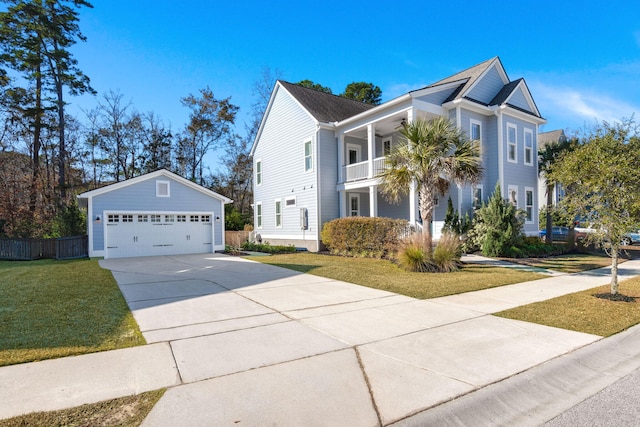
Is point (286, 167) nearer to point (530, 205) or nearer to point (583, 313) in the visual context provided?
point (530, 205)

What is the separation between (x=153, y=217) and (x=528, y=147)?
2022cm

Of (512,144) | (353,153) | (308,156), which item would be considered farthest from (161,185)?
(512,144)

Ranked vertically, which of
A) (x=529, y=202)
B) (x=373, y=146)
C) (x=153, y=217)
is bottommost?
(x=153, y=217)

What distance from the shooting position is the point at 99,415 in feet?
8.91

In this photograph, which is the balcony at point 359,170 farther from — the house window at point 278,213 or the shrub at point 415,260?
the shrub at point 415,260

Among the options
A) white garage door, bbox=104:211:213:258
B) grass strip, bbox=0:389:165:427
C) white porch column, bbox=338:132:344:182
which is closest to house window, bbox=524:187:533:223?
white porch column, bbox=338:132:344:182

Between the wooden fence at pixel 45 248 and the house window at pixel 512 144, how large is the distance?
70.8ft

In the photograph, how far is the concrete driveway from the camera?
2848 mm

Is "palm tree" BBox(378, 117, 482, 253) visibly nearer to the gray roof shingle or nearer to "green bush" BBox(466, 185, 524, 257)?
"green bush" BBox(466, 185, 524, 257)

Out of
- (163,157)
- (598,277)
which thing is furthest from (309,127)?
(163,157)

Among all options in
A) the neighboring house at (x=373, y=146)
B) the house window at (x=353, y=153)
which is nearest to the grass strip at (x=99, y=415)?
the neighboring house at (x=373, y=146)

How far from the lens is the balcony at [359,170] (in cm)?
1639

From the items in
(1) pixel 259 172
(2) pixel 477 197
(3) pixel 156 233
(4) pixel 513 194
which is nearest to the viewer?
(2) pixel 477 197

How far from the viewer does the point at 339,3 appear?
14625mm
